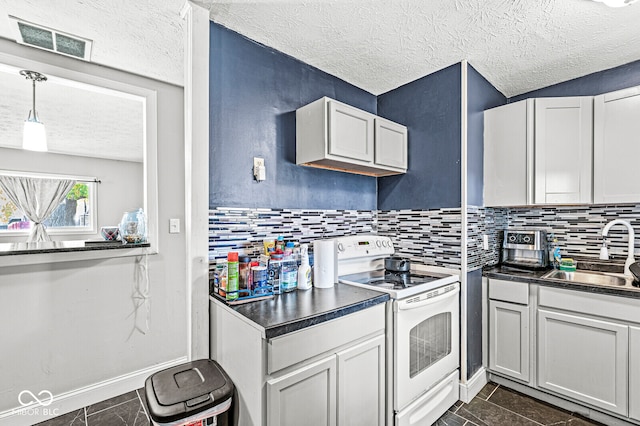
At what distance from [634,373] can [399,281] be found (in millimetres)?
1398

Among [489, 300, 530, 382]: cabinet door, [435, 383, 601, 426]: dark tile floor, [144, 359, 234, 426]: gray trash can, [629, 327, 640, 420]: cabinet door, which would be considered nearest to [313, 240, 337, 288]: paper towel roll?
[144, 359, 234, 426]: gray trash can

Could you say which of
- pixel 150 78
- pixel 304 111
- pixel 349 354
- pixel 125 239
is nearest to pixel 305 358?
pixel 349 354

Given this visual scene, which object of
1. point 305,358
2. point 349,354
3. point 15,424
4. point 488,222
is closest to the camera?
point 305,358

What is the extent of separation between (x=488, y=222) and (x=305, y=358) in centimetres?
194

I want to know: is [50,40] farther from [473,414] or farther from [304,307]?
[473,414]

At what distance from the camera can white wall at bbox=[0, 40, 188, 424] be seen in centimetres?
177

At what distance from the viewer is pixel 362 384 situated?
1463 millimetres

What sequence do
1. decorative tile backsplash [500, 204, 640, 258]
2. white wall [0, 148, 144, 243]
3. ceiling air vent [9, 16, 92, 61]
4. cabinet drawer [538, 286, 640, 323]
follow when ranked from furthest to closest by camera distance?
white wall [0, 148, 144, 243]
decorative tile backsplash [500, 204, 640, 258]
cabinet drawer [538, 286, 640, 323]
ceiling air vent [9, 16, 92, 61]

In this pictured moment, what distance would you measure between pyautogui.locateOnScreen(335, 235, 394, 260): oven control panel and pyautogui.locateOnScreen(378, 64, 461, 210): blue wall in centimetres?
34

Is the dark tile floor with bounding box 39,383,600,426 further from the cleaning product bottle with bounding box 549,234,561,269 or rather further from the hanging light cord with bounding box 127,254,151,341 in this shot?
the cleaning product bottle with bounding box 549,234,561,269

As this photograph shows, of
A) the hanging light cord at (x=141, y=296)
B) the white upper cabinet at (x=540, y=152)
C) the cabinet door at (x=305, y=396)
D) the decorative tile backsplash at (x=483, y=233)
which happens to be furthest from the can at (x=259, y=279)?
the white upper cabinet at (x=540, y=152)

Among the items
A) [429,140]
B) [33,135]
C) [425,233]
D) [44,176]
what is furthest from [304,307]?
[44,176]

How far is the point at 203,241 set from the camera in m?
1.53

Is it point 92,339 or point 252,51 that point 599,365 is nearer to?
point 252,51
